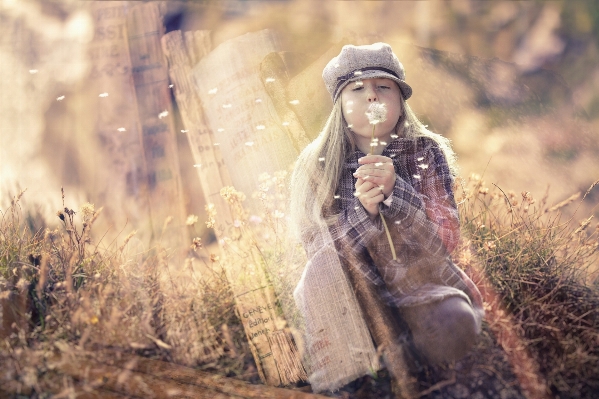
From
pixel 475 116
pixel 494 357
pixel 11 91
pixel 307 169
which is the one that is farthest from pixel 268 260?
pixel 11 91

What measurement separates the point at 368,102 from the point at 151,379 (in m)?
1.24

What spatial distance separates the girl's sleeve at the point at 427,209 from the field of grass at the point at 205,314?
16.0 inches

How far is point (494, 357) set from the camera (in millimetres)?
1842

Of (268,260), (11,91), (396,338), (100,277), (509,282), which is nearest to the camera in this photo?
(396,338)

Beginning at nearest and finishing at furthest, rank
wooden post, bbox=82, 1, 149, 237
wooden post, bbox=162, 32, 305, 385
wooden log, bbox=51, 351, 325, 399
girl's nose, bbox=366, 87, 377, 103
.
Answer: wooden log, bbox=51, 351, 325, 399 → girl's nose, bbox=366, 87, 377, 103 → wooden post, bbox=162, 32, 305, 385 → wooden post, bbox=82, 1, 149, 237

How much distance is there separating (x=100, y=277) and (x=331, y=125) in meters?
1.11

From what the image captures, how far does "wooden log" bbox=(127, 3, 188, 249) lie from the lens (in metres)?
3.01

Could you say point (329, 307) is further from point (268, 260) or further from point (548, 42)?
point (548, 42)

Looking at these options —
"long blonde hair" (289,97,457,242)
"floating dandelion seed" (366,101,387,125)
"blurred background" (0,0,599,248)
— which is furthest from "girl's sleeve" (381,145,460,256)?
"blurred background" (0,0,599,248)

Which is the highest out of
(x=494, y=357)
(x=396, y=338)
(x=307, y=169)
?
(x=307, y=169)

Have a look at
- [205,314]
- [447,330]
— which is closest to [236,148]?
[205,314]

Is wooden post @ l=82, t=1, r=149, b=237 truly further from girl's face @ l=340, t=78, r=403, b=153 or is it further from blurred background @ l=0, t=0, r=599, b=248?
girl's face @ l=340, t=78, r=403, b=153

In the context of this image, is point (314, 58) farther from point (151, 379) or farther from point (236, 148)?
point (151, 379)

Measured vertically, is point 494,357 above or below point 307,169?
below
